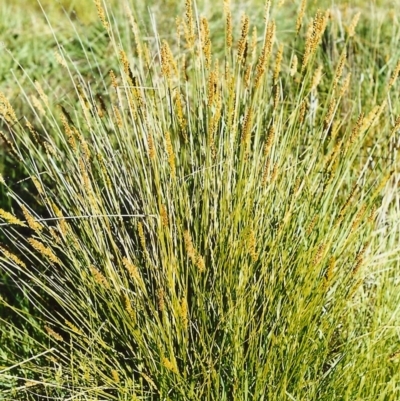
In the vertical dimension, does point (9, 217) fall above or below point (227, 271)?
above

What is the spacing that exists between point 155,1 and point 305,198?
2.41 meters

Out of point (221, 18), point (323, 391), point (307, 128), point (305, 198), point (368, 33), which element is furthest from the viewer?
point (221, 18)

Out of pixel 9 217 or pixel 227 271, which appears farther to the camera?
pixel 227 271

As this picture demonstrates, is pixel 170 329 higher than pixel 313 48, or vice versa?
pixel 313 48

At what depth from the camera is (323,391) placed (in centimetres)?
161

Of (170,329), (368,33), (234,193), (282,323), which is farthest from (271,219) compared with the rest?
(368,33)

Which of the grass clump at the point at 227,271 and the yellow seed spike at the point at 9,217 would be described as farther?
the grass clump at the point at 227,271

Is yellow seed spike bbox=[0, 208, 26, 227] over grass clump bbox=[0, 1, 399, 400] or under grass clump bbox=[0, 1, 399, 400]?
over

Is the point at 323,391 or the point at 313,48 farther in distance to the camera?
the point at 323,391

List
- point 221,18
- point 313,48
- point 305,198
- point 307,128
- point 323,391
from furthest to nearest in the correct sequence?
point 221,18 → point 307,128 → point 305,198 → point 323,391 → point 313,48

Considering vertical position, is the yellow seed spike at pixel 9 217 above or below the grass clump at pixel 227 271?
above

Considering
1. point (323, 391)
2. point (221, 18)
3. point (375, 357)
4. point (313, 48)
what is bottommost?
point (323, 391)

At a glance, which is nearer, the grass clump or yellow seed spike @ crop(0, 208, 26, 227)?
yellow seed spike @ crop(0, 208, 26, 227)

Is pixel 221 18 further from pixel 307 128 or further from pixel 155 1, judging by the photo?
pixel 307 128
